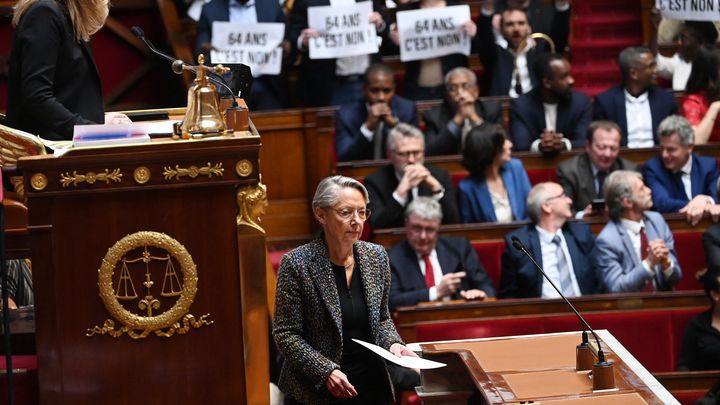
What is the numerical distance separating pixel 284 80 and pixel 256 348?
4546 mm

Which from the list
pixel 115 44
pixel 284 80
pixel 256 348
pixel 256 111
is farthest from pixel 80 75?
pixel 115 44

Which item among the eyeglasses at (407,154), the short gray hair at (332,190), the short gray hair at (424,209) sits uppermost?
the eyeglasses at (407,154)

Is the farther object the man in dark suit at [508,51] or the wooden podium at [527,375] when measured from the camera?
the man in dark suit at [508,51]

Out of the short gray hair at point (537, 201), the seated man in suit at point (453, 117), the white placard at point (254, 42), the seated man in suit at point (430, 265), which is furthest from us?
the white placard at point (254, 42)

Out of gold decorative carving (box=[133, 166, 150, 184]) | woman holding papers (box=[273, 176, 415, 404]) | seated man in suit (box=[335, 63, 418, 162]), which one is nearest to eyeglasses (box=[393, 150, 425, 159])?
seated man in suit (box=[335, 63, 418, 162])

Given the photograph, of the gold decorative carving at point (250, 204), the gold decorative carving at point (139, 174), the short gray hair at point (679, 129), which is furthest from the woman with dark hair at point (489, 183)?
the gold decorative carving at point (139, 174)

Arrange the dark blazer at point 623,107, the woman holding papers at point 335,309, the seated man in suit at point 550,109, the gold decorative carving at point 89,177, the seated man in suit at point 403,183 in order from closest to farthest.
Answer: the gold decorative carving at point 89,177 → the woman holding papers at point 335,309 → the seated man in suit at point 403,183 → the seated man in suit at point 550,109 → the dark blazer at point 623,107

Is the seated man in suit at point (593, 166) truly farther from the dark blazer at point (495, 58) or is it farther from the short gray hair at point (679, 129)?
the dark blazer at point (495, 58)

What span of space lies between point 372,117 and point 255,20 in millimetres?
1105

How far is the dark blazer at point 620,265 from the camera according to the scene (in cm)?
514

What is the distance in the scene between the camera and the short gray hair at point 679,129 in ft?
19.5

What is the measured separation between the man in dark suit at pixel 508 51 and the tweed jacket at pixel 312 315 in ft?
13.1

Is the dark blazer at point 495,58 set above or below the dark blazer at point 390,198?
above

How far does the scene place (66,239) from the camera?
2670mm
